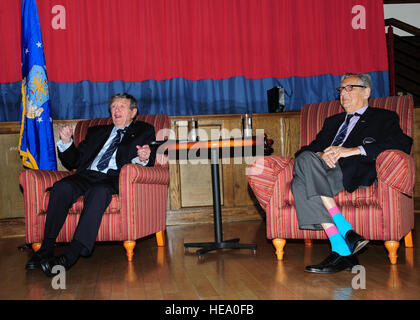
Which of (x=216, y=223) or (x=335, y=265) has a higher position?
(x=216, y=223)

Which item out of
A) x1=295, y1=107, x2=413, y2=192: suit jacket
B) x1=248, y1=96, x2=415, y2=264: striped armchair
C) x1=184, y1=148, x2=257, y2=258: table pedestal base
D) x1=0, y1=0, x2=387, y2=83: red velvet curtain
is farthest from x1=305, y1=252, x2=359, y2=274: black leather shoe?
x1=0, y1=0, x2=387, y2=83: red velvet curtain

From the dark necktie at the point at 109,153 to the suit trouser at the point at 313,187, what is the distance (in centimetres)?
126

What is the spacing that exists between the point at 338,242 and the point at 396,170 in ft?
1.54

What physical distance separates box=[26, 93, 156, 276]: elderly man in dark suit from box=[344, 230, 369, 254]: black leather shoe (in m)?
1.32

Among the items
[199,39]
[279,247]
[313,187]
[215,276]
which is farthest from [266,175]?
[199,39]

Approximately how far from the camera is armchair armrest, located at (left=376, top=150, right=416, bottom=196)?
2158 mm

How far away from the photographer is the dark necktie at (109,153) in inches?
113

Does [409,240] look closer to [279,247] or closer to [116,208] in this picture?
[279,247]

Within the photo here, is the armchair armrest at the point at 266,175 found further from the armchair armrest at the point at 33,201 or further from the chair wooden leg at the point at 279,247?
the armchair armrest at the point at 33,201

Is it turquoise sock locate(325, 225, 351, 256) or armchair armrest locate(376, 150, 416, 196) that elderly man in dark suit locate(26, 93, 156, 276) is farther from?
armchair armrest locate(376, 150, 416, 196)

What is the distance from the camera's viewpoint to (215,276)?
2.12 meters

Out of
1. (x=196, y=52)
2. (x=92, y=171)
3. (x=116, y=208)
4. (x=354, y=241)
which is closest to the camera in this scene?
(x=354, y=241)

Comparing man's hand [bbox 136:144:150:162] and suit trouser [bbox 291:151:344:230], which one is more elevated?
man's hand [bbox 136:144:150:162]
